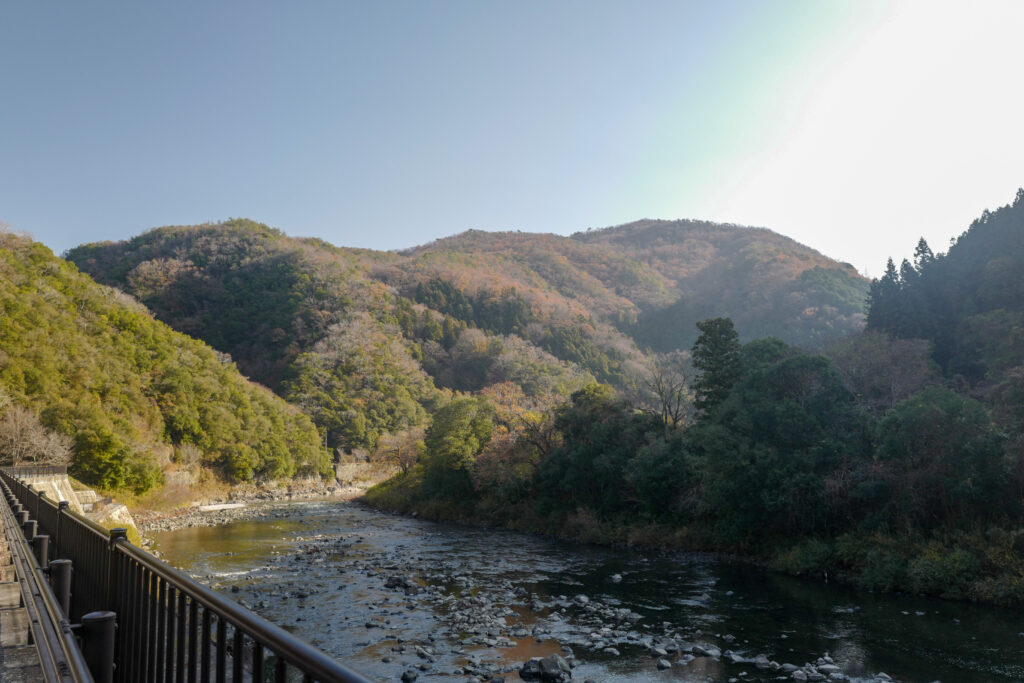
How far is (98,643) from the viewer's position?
3.79 meters

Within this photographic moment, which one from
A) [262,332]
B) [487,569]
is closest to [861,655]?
[487,569]

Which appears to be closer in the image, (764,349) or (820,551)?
(820,551)

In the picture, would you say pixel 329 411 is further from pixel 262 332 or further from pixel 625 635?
pixel 625 635

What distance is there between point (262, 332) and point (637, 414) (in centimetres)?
8088

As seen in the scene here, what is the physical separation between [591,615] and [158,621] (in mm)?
14726

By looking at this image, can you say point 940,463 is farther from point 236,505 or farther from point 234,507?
point 236,505

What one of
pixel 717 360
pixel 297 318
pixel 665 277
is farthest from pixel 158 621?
pixel 665 277

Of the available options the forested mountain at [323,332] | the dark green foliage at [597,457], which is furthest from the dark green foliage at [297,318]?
the dark green foliage at [597,457]

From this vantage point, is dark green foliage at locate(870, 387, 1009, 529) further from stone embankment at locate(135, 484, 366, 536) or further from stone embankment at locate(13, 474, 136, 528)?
stone embankment at locate(135, 484, 366, 536)

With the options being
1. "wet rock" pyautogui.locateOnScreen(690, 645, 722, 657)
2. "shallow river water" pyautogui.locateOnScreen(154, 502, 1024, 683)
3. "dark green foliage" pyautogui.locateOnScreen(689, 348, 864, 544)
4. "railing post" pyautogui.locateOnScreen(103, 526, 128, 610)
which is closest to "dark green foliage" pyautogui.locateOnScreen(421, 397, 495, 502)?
"shallow river water" pyautogui.locateOnScreen(154, 502, 1024, 683)

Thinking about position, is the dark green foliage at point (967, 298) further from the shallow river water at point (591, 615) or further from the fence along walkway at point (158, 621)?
the fence along walkway at point (158, 621)

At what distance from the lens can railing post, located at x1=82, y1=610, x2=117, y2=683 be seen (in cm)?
377

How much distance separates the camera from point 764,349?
30.4m

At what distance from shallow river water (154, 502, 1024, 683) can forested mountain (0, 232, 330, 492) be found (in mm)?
19729
